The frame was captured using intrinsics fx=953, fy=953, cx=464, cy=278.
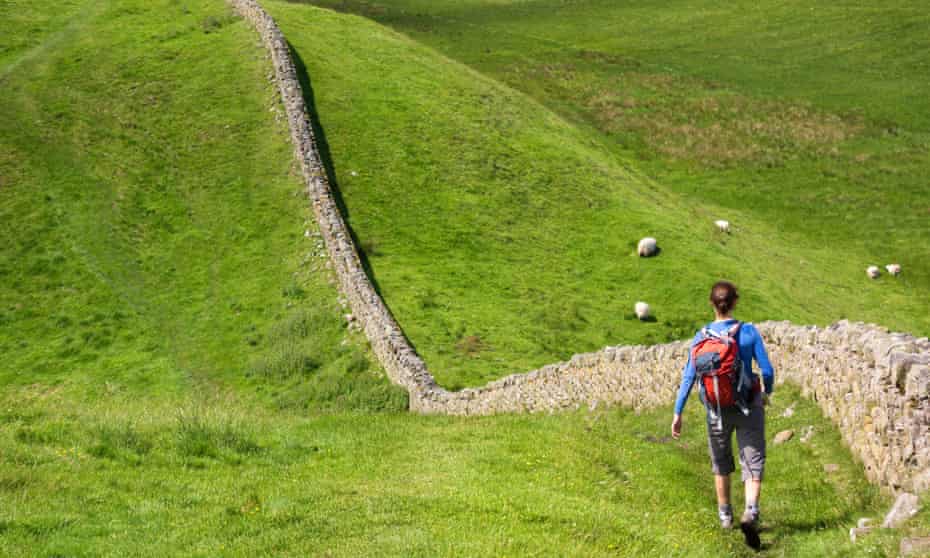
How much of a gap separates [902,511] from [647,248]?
42265 millimetres

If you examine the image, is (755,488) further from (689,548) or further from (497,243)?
(497,243)

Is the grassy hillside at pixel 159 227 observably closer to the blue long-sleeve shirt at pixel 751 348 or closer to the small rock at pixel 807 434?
the small rock at pixel 807 434

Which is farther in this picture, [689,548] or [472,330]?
[472,330]

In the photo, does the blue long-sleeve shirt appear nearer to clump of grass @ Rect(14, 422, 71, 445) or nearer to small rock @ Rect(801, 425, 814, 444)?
small rock @ Rect(801, 425, 814, 444)

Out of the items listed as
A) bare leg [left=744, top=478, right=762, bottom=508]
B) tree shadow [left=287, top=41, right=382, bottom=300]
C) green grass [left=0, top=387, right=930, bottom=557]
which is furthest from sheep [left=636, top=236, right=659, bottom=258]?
bare leg [left=744, top=478, right=762, bottom=508]

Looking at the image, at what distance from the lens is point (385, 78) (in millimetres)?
70625

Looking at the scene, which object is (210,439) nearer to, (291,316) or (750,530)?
(750,530)

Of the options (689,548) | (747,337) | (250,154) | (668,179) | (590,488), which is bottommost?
(668,179)

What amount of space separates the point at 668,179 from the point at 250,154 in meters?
33.4

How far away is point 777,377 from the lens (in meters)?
20.5

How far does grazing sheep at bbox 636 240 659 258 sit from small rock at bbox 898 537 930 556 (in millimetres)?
43271

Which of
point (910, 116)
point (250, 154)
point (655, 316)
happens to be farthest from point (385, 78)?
point (910, 116)

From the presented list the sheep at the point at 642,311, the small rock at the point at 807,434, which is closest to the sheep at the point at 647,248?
the sheep at the point at 642,311

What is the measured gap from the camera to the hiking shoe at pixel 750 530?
12.4 meters
